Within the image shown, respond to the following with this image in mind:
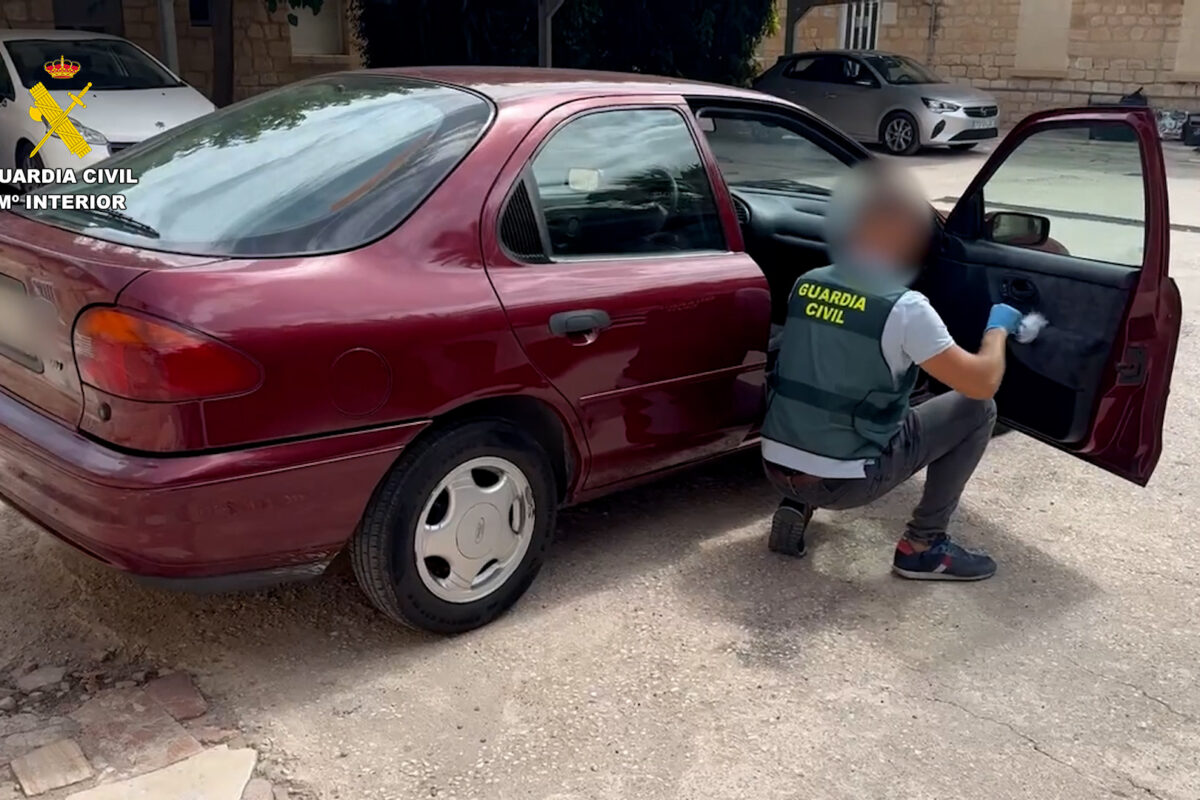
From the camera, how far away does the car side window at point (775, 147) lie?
12.8 feet

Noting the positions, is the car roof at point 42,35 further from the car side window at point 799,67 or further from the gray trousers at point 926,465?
the car side window at point 799,67

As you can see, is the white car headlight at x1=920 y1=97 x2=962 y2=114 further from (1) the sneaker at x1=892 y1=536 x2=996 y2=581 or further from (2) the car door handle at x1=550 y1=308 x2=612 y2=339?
(2) the car door handle at x1=550 y1=308 x2=612 y2=339

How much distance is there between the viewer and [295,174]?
116 inches

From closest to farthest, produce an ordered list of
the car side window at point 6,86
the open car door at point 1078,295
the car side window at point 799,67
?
the open car door at point 1078,295 < the car side window at point 6,86 < the car side window at point 799,67

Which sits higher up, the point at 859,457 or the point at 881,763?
the point at 859,457

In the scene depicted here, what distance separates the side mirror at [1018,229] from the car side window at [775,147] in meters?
0.58

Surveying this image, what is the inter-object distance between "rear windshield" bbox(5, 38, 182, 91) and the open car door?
831cm

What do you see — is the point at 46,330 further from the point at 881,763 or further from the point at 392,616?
the point at 881,763

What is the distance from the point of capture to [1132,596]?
3.57 meters

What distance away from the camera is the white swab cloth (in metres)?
3.44

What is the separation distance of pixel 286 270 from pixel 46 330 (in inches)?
25.0

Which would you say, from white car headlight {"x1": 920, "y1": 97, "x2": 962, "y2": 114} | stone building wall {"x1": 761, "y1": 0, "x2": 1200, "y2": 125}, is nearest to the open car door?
white car headlight {"x1": 920, "y1": 97, "x2": 962, "y2": 114}

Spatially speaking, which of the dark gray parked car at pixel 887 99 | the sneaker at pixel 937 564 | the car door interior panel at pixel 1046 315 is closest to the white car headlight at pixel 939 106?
the dark gray parked car at pixel 887 99

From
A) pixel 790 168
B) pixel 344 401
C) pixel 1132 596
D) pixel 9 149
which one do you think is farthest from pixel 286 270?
pixel 9 149
